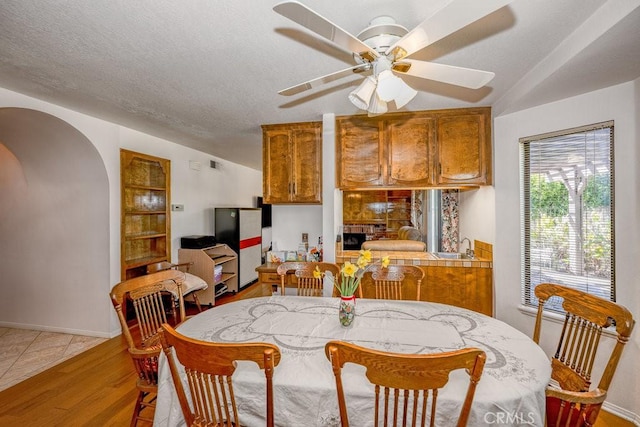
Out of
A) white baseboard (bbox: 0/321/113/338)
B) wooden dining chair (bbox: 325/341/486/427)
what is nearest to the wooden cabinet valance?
wooden dining chair (bbox: 325/341/486/427)

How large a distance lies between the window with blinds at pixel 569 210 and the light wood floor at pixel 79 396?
38.2 inches

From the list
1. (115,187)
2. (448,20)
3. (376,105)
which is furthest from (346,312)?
(115,187)

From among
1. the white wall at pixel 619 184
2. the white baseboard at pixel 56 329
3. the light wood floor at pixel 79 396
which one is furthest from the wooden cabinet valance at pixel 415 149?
the white baseboard at pixel 56 329

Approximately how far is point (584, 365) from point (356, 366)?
1172 mm

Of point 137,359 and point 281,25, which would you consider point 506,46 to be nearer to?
point 281,25

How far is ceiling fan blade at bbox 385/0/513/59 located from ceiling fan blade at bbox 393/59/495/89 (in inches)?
6.8

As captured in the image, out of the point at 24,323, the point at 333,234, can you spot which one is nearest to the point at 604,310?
the point at 333,234

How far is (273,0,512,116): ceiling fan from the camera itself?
105cm

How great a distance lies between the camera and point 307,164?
10.8ft

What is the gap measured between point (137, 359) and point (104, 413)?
943 mm

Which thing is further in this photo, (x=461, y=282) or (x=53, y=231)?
(x=53, y=231)

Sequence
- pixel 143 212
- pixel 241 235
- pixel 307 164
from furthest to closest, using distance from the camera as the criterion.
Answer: pixel 241 235, pixel 143 212, pixel 307 164

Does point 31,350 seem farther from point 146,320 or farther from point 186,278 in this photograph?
point 146,320

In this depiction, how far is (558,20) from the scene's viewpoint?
154cm
